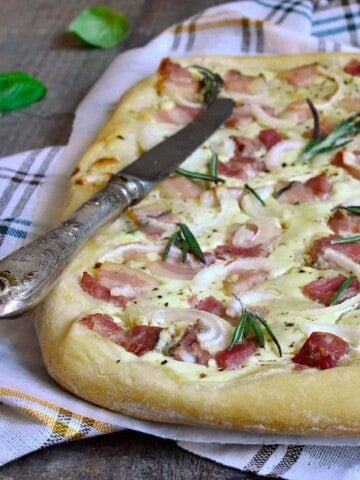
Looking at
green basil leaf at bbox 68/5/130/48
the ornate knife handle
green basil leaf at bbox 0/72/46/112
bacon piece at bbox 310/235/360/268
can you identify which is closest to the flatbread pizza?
bacon piece at bbox 310/235/360/268

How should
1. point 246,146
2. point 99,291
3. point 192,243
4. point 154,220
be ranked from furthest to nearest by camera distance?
point 246,146, point 154,220, point 192,243, point 99,291

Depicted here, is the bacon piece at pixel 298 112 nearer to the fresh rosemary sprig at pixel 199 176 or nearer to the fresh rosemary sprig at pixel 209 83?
the fresh rosemary sprig at pixel 209 83

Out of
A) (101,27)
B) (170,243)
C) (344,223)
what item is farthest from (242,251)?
(101,27)

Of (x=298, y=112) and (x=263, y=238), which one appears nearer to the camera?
(x=263, y=238)

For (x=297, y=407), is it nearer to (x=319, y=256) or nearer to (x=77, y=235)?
(x=319, y=256)

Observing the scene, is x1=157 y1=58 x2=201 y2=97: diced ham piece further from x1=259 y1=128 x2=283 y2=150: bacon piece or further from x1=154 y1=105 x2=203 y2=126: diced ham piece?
x1=259 y1=128 x2=283 y2=150: bacon piece

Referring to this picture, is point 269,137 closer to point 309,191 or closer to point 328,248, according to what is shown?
point 309,191

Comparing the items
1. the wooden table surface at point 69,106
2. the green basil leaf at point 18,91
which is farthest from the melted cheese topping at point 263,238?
the green basil leaf at point 18,91
